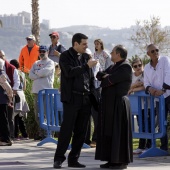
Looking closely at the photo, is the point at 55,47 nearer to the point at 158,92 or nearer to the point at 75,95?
the point at 158,92

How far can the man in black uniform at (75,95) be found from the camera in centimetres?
1173

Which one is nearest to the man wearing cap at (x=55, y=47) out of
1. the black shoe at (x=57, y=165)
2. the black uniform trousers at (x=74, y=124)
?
the black uniform trousers at (x=74, y=124)

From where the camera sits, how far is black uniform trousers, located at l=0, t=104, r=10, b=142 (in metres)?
15.6

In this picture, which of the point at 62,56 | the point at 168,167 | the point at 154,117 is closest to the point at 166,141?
the point at 154,117

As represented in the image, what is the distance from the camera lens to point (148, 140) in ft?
46.7

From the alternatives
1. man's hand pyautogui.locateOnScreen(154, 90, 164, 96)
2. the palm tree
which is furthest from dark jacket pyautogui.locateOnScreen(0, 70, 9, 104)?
the palm tree

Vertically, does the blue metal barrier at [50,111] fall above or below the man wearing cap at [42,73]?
below

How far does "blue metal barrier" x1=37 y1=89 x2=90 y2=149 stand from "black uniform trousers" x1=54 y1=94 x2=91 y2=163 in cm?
370

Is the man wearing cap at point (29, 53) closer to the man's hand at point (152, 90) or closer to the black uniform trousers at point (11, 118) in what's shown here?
the black uniform trousers at point (11, 118)

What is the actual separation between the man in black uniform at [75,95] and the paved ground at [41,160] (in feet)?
1.04

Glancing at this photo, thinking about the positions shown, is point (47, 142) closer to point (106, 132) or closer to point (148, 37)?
point (106, 132)

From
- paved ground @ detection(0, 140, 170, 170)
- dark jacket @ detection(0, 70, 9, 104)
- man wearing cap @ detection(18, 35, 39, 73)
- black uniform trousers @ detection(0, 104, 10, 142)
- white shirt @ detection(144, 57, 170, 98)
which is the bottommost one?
paved ground @ detection(0, 140, 170, 170)

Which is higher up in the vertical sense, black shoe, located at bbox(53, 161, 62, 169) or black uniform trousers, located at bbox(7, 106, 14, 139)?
black uniform trousers, located at bbox(7, 106, 14, 139)

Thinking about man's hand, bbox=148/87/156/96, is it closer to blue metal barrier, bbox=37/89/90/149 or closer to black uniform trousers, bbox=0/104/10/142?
blue metal barrier, bbox=37/89/90/149
